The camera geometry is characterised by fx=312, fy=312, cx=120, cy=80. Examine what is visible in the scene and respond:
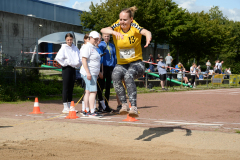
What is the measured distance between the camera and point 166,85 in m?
20.2

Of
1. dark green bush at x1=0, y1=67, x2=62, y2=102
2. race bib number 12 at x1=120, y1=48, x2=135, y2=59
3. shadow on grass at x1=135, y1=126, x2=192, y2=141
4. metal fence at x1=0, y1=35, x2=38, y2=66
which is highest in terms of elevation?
metal fence at x1=0, y1=35, x2=38, y2=66

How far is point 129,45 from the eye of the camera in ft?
18.9

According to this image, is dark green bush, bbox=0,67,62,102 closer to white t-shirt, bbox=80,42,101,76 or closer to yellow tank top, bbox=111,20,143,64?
white t-shirt, bbox=80,42,101,76

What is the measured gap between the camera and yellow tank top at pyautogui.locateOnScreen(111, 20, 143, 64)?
5746mm

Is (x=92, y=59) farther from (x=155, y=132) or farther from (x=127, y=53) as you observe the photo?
(x=155, y=132)

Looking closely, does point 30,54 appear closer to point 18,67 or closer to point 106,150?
point 18,67

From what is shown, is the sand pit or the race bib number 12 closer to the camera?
the sand pit

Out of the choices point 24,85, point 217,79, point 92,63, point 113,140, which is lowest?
point 113,140

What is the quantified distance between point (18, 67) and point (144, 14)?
2405 centimetres

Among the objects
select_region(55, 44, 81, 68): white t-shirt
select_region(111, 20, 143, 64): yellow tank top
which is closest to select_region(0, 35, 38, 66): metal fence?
select_region(55, 44, 81, 68): white t-shirt

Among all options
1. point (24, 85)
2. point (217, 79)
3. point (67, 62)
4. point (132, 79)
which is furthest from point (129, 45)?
point (217, 79)

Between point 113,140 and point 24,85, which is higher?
point 24,85

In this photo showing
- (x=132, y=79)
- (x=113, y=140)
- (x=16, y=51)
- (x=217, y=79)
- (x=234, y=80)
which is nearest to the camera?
(x=113, y=140)

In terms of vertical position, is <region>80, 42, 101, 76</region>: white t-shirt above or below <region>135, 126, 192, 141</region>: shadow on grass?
above
